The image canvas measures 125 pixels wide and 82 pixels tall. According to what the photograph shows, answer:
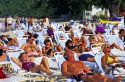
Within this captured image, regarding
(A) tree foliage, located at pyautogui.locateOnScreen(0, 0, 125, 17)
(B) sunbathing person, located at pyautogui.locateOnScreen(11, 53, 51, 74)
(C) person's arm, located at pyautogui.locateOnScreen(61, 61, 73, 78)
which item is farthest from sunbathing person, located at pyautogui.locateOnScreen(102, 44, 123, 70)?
(A) tree foliage, located at pyautogui.locateOnScreen(0, 0, 125, 17)

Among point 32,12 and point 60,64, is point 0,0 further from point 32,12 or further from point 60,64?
point 60,64

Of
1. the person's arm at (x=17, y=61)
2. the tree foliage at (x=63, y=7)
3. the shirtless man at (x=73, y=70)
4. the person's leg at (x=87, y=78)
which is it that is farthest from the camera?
the tree foliage at (x=63, y=7)

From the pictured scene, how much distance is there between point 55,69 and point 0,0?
225ft

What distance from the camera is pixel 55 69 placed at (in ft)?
27.7

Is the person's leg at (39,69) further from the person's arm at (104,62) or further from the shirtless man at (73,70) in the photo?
the person's arm at (104,62)

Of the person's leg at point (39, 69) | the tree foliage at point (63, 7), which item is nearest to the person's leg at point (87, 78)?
the person's leg at point (39, 69)

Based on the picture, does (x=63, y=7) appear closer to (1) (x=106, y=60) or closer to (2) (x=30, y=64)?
(2) (x=30, y=64)

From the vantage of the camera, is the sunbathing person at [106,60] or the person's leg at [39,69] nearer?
the sunbathing person at [106,60]

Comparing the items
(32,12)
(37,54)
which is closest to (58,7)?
(32,12)

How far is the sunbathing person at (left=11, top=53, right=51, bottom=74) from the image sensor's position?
7.95m

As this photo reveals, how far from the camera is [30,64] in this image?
8.39m

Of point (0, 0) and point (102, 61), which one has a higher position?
point (0, 0)

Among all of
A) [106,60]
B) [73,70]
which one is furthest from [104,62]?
[73,70]

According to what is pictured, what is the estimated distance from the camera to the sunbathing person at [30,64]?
7.95 metres
